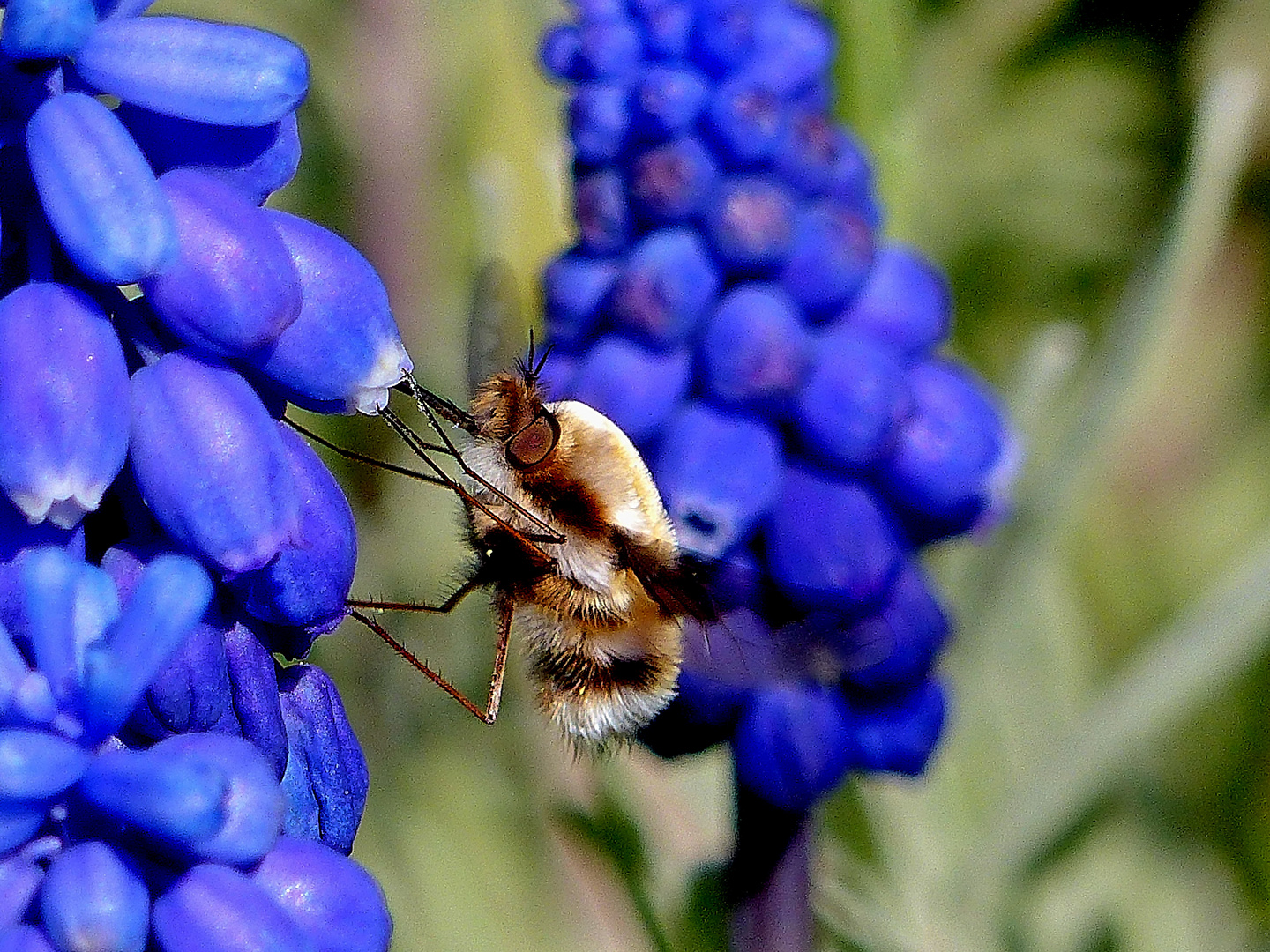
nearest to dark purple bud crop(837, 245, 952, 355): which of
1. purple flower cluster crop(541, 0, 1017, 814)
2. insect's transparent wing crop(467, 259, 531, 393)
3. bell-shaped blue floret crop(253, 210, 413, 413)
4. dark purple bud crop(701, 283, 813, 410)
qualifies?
purple flower cluster crop(541, 0, 1017, 814)

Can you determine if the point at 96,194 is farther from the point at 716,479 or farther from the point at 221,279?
the point at 716,479

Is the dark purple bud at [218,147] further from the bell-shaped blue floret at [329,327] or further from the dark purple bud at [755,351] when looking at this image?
the dark purple bud at [755,351]

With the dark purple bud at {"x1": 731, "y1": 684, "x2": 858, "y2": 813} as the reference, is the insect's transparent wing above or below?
above

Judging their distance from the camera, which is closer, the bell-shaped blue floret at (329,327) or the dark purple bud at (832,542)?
the bell-shaped blue floret at (329,327)

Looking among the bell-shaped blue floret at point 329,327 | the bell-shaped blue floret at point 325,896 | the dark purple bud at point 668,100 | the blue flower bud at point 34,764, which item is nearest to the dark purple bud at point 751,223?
the dark purple bud at point 668,100

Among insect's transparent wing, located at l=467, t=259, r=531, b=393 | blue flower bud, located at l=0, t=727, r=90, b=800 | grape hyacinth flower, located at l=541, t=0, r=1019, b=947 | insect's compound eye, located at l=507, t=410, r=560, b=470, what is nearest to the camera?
blue flower bud, located at l=0, t=727, r=90, b=800

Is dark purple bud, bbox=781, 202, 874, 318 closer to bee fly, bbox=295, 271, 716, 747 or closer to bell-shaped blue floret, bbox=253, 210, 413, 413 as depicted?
bee fly, bbox=295, 271, 716, 747

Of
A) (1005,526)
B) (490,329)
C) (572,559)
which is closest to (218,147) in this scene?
(572,559)

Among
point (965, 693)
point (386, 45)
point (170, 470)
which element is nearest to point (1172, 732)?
point (965, 693)
